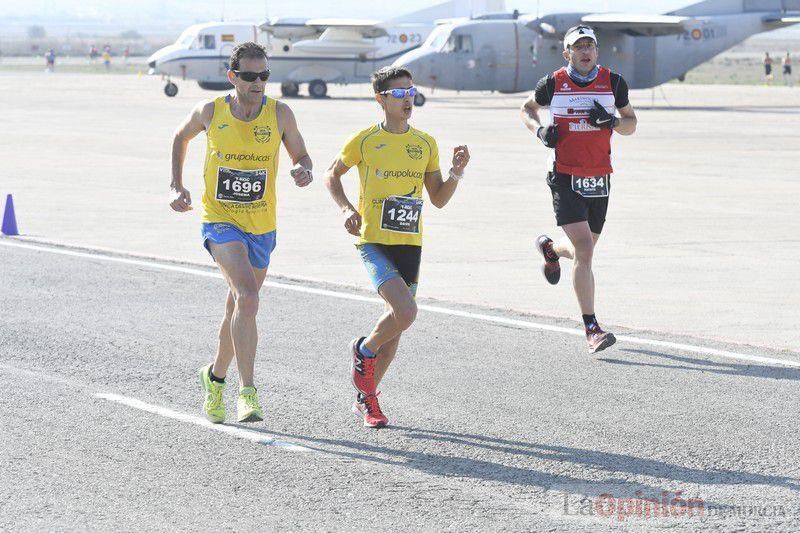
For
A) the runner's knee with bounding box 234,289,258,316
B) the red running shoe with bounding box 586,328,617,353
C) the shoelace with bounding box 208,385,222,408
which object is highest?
the runner's knee with bounding box 234,289,258,316

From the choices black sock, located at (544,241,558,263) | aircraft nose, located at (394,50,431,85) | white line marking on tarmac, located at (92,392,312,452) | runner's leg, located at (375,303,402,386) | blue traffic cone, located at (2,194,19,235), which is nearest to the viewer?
white line marking on tarmac, located at (92,392,312,452)

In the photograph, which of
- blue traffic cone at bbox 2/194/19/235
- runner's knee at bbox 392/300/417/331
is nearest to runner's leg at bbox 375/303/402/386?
runner's knee at bbox 392/300/417/331

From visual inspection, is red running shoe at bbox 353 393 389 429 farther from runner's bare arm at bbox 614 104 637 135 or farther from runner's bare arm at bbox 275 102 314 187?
runner's bare arm at bbox 614 104 637 135

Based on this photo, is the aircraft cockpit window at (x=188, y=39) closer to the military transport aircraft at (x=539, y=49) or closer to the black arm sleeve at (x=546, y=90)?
the military transport aircraft at (x=539, y=49)

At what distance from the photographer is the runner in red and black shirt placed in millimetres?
9180

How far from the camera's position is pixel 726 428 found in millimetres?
7004

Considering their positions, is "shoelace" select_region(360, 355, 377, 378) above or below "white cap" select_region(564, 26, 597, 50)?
below

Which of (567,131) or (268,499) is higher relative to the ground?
(567,131)

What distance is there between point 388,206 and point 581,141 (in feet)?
8.47

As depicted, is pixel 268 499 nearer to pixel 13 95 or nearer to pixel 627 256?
pixel 627 256

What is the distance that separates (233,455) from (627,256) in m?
7.66

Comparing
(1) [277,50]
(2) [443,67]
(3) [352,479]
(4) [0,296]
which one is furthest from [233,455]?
(1) [277,50]

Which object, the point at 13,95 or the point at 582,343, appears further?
the point at 13,95

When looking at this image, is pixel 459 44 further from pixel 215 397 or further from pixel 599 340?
pixel 215 397
